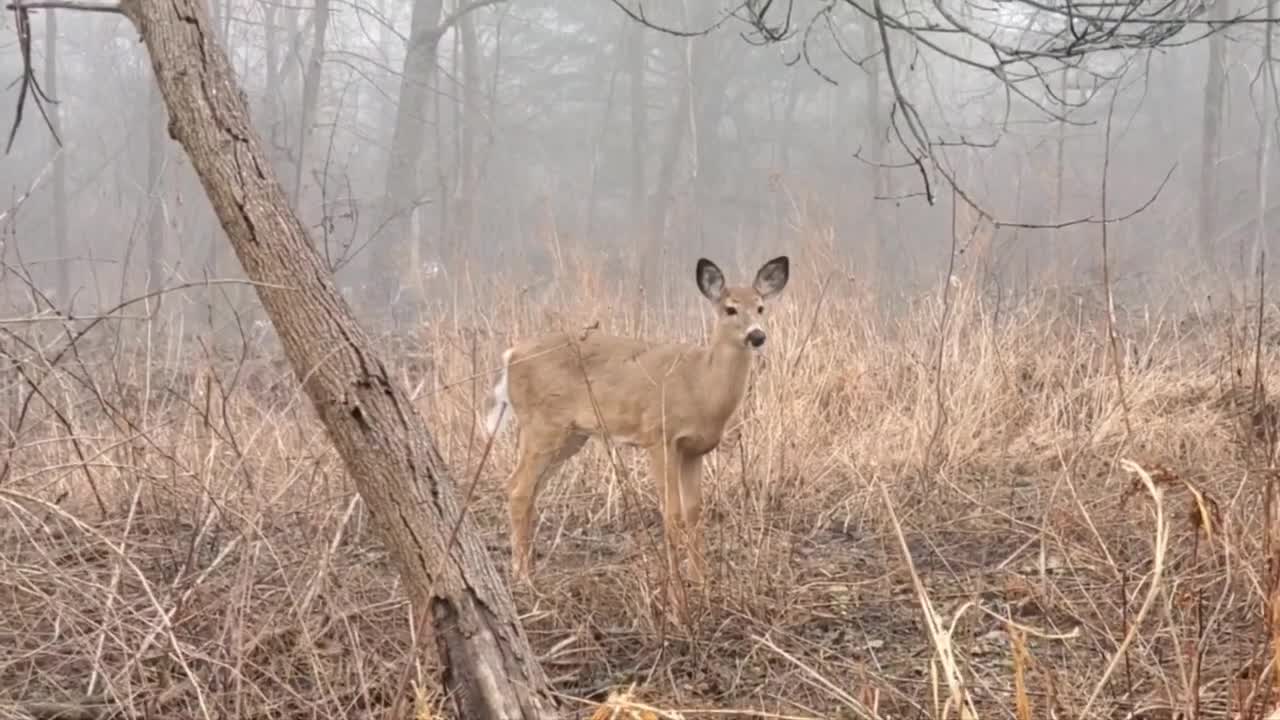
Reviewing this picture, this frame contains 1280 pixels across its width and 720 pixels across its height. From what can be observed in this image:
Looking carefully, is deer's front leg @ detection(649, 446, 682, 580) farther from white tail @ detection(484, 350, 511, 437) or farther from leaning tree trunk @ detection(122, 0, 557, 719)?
leaning tree trunk @ detection(122, 0, 557, 719)

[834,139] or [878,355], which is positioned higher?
[834,139]

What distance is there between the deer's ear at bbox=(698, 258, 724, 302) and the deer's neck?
232mm

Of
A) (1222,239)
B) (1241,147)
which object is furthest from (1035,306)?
(1241,147)

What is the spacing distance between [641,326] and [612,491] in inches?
74.3

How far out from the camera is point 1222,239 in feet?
71.9

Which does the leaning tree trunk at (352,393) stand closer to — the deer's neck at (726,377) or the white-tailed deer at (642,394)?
the white-tailed deer at (642,394)

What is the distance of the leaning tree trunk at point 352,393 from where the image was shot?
2.35 m

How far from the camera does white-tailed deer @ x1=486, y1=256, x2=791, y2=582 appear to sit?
471cm

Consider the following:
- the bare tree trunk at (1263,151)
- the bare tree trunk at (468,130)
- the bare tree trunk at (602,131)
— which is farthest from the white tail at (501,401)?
the bare tree trunk at (602,131)

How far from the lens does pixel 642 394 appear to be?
4891 millimetres

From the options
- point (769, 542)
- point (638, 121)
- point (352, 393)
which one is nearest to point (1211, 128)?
point (638, 121)

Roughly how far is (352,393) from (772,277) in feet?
9.89

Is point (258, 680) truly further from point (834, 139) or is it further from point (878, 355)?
point (834, 139)

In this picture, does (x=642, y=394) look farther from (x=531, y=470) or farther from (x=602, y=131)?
(x=602, y=131)
